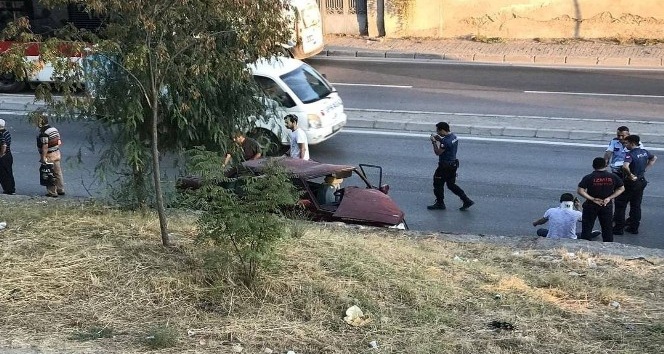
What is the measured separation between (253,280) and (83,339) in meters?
1.51

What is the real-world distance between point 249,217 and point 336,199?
13.5 ft

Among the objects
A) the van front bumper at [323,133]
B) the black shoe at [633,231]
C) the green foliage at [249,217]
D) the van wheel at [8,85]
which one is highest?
the van wheel at [8,85]

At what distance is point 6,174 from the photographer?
13.2m

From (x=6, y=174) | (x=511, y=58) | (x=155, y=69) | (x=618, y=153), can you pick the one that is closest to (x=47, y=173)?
(x=6, y=174)

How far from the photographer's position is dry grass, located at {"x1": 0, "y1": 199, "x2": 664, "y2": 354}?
22.0 ft

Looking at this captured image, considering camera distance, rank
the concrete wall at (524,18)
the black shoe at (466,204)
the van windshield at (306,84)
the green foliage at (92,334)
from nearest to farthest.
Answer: the green foliage at (92,334) < the black shoe at (466,204) < the van windshield at (306,84) < the concrete wall at (524,18)

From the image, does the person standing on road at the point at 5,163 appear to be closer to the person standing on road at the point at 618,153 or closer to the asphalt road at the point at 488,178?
the asphalt road at the point at 488,178

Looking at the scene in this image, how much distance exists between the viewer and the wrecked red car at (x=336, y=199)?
10.9m

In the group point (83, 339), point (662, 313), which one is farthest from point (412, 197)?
point (83, 339)

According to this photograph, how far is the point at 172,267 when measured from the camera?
7.80 m

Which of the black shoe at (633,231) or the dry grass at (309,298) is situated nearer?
the dry grass at (309,298)

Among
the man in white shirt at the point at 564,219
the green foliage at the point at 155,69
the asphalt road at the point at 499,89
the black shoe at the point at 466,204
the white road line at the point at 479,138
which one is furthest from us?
the asphalt road at the point at 499,89

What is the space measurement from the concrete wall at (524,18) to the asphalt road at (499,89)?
280 cm

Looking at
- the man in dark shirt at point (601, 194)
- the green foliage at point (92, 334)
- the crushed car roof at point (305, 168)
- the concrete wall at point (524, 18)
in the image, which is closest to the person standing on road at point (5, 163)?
the crushed car roof at point (305, 168)
